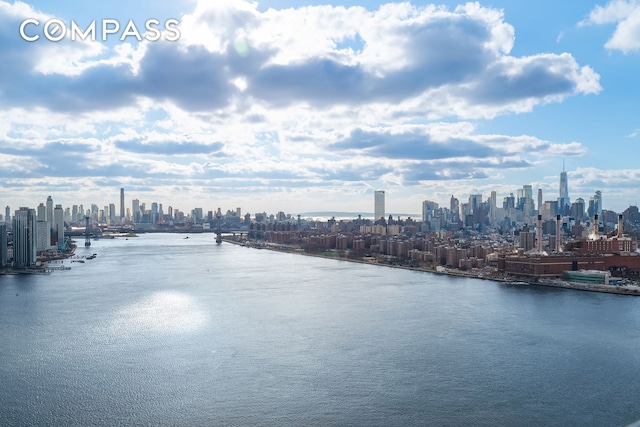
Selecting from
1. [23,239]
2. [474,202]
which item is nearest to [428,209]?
[474,202]

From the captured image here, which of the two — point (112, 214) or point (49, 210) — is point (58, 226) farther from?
point (112, 214)

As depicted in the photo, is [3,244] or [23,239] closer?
[23,239]

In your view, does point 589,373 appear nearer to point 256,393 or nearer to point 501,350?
point 501,350

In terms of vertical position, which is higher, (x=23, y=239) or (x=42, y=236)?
(x=23, y=239)

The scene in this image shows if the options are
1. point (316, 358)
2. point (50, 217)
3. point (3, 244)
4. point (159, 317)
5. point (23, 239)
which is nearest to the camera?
point (316, 358)

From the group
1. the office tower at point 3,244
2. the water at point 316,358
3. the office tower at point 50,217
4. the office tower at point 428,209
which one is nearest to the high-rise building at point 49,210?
the office tower at point 50,217

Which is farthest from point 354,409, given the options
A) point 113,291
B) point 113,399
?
point 113,291

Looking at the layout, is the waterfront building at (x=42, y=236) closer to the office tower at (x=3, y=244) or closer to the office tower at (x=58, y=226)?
the office tower at (x=58, y=226)
